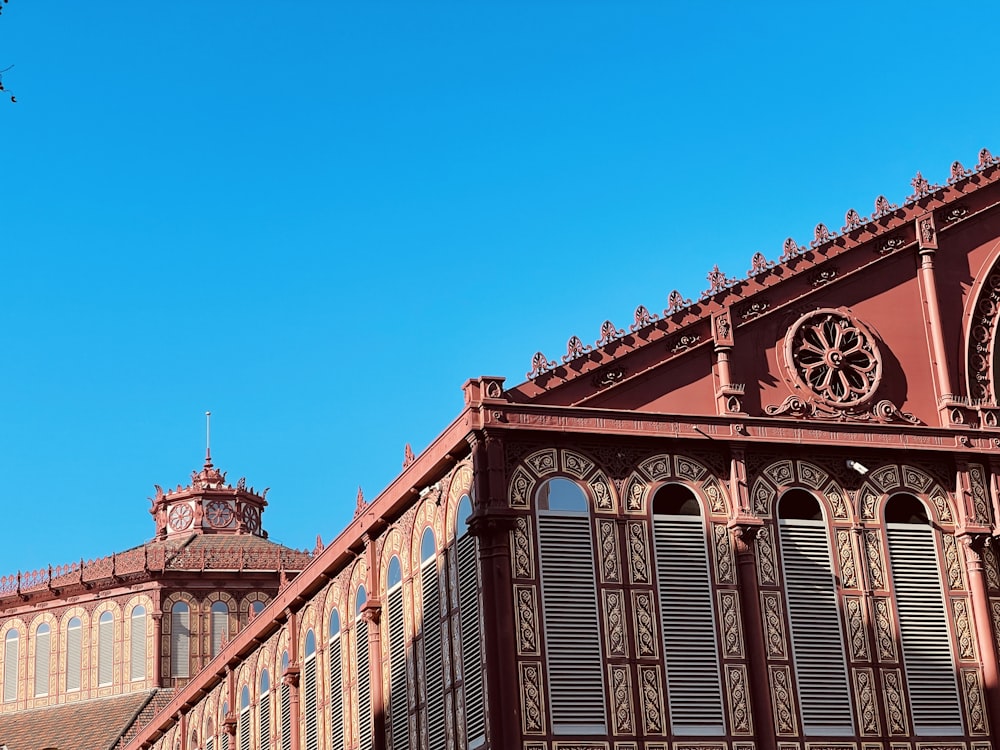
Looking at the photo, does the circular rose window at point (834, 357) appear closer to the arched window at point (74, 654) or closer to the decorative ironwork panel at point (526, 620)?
the decorative ironwork panel at point (526, 620)

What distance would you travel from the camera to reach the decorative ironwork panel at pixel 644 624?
2931cm

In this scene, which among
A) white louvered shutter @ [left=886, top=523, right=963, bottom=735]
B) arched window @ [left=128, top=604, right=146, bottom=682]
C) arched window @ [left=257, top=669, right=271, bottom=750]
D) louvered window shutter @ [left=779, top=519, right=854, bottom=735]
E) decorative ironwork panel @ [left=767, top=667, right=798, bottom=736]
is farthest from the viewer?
arched window @ [left=128, top=604, right=146, bottom=682]

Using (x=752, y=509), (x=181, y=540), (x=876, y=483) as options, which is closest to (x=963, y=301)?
(x=876, y=483)

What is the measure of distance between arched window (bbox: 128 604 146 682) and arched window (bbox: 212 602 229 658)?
2531 mm

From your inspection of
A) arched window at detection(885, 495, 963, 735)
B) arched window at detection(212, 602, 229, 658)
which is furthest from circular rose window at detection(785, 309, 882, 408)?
arched window at detection(212, 602, 229, 658)

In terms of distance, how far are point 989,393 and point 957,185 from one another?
4.69m

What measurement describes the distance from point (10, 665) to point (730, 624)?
3904 centimetres

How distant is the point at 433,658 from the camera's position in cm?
3106

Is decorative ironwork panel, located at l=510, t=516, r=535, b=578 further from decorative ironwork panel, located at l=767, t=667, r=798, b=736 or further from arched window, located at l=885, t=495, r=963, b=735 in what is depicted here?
arched window, located at l=885, t=495, r=963, b=735

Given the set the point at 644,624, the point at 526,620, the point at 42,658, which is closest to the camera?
the point at 526,620

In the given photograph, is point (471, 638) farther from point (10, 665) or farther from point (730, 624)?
point (10, 665)

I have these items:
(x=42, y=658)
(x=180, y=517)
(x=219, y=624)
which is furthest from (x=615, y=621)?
(x=180, y=517)

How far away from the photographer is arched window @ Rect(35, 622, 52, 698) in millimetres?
60125

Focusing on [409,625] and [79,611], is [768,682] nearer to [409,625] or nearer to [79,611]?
[409,625]
